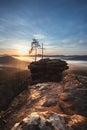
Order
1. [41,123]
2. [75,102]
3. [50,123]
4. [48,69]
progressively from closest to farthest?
1. [41,123]
2. [50,123]
3. [75,102]
4. [48,69]

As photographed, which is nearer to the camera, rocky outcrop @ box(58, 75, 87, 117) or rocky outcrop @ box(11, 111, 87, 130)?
rocky outcrop @ box(11, 111, 87, 130)

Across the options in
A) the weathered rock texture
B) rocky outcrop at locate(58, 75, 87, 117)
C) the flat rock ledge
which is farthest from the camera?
the weathered rock texture

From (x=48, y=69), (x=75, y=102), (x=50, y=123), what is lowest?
(x=48, y=69)

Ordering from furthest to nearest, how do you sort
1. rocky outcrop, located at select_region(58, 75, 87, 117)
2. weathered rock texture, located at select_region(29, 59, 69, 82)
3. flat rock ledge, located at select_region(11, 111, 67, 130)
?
weathered rock texture, located at select_region(29, 59, 69, 82) → rocky outcrop, located at select_region(58, 75, 87, 117) → flat rock ledge, located at select_region(11, 111, 67, 130)

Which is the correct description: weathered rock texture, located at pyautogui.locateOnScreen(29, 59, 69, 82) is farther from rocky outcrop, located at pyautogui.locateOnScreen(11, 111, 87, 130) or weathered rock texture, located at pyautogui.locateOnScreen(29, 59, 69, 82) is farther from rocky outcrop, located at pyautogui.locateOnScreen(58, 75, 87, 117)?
rocky outcrop, located at pyautogui.locateOnScreen(11, 111, 87, 130)

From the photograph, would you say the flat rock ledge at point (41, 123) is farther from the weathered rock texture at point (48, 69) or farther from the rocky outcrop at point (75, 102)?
the weathered rock texture at point (48, 69)

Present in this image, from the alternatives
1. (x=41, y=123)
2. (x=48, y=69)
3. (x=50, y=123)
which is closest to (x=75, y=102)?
(x=50, y=123)

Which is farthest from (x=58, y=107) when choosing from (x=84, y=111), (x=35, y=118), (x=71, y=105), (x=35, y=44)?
(x=35, y=44)

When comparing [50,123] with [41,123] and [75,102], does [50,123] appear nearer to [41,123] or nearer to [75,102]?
[41,123]

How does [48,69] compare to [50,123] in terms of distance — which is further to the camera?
→ [48,69]

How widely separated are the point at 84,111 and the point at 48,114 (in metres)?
2.22

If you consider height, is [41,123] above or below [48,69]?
above

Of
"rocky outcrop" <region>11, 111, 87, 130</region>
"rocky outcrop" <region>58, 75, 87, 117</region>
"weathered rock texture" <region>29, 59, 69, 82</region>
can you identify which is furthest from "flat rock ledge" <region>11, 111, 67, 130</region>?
"weathered rock texture" <region>29, 59, 69, 82</region>

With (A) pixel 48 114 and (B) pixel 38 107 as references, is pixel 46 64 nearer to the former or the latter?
(B) pixel 38 107
